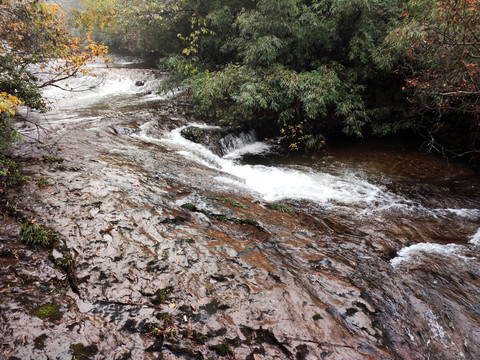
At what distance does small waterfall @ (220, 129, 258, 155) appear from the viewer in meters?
9.45

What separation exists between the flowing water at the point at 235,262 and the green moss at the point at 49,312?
36 mm

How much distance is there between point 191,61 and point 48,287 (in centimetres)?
1158

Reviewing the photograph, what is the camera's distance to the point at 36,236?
10.9 ft

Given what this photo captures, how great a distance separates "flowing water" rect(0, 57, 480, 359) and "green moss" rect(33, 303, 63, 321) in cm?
4

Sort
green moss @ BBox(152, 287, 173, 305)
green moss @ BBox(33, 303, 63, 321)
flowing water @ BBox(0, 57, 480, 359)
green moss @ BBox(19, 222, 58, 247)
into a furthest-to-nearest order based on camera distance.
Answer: green moss @ BBox(19, 222, 58, 247) → green moss @ BBox(152, 287, 173, 305) → flowing water @ BBox(0, 57, 480, 359) → green moss @ BBox(33, 303, 63, 321)

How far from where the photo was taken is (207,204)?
5027 millimetres

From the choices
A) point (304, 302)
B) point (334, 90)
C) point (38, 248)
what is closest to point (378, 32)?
point (334, 90)

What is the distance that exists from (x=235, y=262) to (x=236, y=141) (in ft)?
22.5

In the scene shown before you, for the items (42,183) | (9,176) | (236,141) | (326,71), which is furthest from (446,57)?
(9,176)

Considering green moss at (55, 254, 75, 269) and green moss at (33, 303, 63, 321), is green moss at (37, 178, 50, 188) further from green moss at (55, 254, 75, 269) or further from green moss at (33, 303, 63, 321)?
green moss at (33, 303, 63, 321)

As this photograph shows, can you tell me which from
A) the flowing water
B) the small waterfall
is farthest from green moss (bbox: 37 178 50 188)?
the small waterfall

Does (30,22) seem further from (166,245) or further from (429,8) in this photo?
(429,8)

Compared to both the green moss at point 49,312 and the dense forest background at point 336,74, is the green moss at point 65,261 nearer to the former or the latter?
the green moss at point 49,312

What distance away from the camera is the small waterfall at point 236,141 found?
9.45 metres
